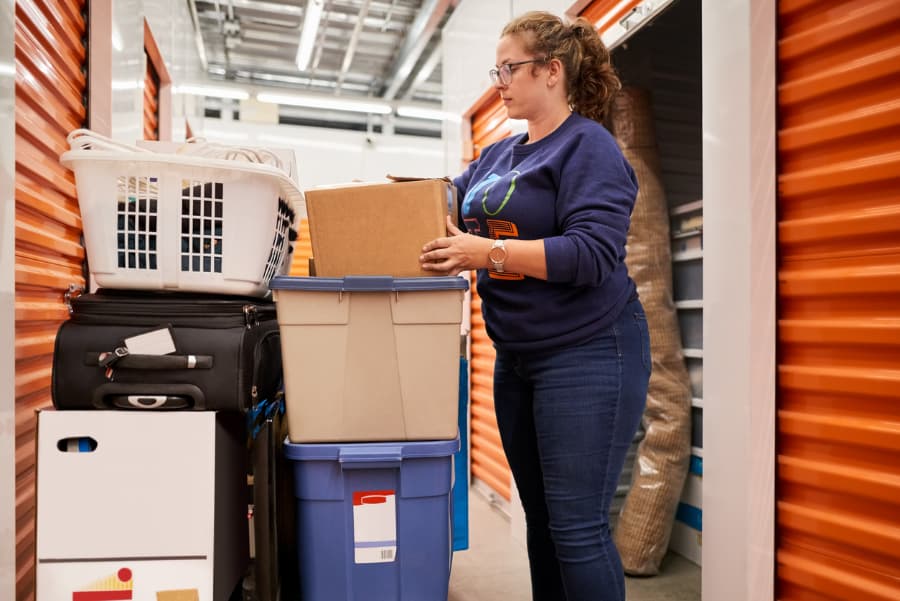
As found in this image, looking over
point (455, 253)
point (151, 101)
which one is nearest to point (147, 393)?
point (455, 253)

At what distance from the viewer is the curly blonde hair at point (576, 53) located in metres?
1.48

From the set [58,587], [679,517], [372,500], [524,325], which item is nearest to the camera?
[58,587]

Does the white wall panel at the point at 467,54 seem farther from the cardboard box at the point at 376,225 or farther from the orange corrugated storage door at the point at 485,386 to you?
the cardboard box at the point at 376,225

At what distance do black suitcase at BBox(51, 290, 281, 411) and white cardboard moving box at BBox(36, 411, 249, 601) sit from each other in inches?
1.7

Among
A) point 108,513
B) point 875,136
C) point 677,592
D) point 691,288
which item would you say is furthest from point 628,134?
point 108,513

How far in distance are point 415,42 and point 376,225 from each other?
5.24 metres

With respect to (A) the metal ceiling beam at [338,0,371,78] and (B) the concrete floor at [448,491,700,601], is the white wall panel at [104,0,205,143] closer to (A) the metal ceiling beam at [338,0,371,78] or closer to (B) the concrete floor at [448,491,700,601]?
(A) the metal ceiling beam at [338,0,371,78]

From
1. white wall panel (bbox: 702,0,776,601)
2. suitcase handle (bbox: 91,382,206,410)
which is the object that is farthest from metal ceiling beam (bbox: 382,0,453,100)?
suitcase handle (bbox: 91,382,206,410)

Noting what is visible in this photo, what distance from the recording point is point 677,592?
2369 millimetres

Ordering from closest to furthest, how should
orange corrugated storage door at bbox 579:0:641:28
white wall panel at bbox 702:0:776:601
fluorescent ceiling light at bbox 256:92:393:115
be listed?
white wall panel at bbox 702:0:776:601 → orange corrugated storage door at bbox 579:0:641:28 → fluorescent ceiling light at bbox 256:92:393:115

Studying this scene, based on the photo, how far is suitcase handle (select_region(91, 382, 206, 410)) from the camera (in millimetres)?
1341

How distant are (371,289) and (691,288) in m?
1.76

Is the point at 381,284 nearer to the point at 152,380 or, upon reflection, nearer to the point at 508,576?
the point at 152,380

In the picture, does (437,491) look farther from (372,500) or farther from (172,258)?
(172,258)
